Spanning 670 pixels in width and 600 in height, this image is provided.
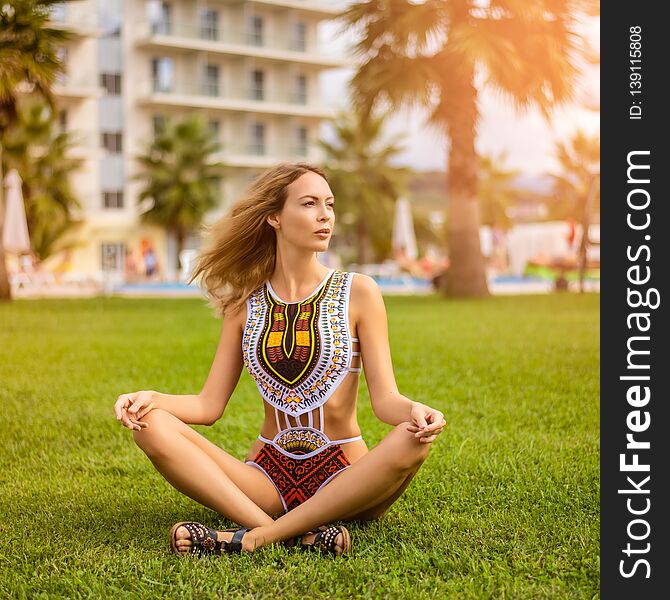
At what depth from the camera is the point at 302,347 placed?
12.0 feet

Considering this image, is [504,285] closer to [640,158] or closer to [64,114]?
[64,114]

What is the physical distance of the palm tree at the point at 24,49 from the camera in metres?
18.9

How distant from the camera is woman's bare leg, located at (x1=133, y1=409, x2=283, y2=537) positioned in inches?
135

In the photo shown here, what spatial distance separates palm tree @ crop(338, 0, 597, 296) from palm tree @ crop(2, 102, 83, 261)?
1941cm

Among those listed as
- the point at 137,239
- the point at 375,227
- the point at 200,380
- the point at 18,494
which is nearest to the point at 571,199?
the point at 375,227

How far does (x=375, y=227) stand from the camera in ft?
147

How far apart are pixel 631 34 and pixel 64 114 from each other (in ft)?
138

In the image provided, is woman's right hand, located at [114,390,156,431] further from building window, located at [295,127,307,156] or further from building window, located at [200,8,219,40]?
building window, located at [295,127,307,156]

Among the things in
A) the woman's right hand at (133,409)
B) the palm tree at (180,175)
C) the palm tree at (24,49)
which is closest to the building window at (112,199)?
the palm tree at (180,175)

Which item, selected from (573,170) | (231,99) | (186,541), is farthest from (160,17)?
(186,541)

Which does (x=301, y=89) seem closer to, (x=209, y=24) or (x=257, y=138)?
(x=257, y=138)

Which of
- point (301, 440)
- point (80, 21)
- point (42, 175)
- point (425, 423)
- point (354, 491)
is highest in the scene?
point (80, 21)

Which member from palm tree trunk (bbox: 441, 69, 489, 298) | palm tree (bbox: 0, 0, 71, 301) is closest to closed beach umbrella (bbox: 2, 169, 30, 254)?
palm tree (bbox: 0, 0, 71, 301)

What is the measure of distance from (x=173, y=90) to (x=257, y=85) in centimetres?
460
